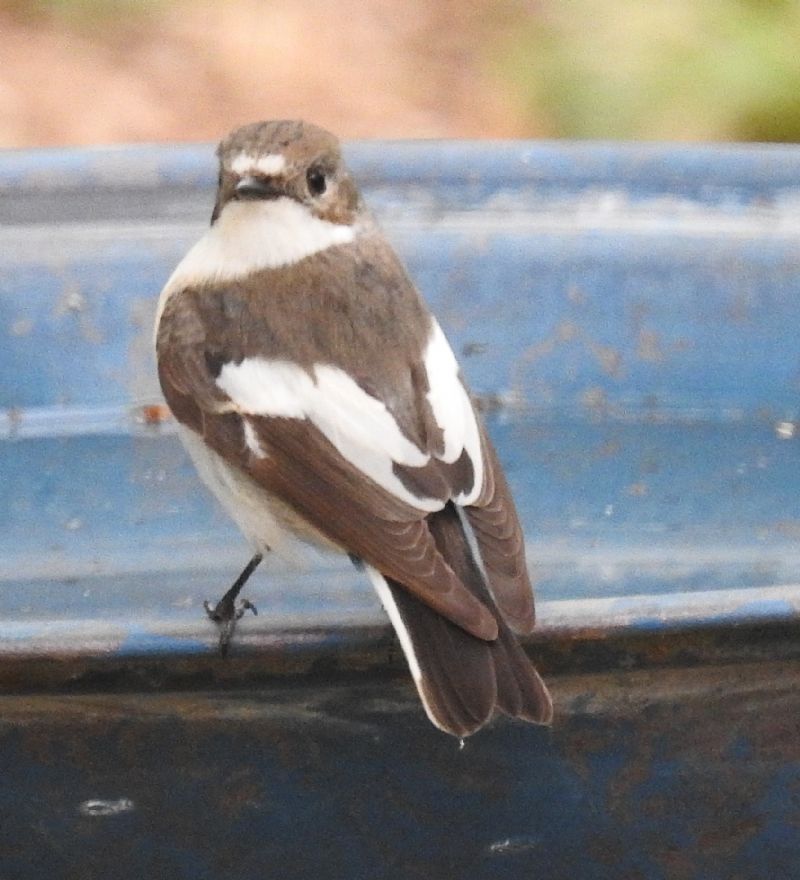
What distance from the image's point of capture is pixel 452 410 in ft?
9.65

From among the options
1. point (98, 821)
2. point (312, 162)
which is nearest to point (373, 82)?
point (312, 162)

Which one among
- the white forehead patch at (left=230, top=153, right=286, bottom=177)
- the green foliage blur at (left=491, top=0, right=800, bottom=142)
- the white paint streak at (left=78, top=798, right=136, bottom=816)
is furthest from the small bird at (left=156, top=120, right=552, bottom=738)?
the green foliage blur at (left=491, top=0, right=800, bottom=142)

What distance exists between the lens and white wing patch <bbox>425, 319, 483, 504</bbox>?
2.83m

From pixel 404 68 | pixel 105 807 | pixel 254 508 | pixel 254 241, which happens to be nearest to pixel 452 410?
pixel 254 508

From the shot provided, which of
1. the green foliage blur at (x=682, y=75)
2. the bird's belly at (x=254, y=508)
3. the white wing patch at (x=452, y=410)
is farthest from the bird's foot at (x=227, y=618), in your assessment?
the green foliage blur at (x=682, y=75)

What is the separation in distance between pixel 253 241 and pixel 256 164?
15 cm

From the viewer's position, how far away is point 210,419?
304 centimetres

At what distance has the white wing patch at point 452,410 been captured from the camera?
283 cm

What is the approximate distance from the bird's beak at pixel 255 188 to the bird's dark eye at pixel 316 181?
0.09 meters

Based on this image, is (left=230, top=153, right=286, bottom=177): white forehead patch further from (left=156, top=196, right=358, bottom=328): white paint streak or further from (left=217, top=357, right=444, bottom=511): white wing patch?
(left=217, top=357, right=444, bottom=511): white wing patch

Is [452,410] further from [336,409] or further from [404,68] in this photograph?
[404,68]

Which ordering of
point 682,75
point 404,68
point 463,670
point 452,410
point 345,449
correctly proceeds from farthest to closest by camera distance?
1. point 404,68
2. point 682,75
3. point 452,410
4. point 345,449
5. point 463,670

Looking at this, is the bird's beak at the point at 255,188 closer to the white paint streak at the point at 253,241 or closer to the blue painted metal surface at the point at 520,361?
the white paint streak at the point at 253,241

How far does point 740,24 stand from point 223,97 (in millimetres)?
2011
